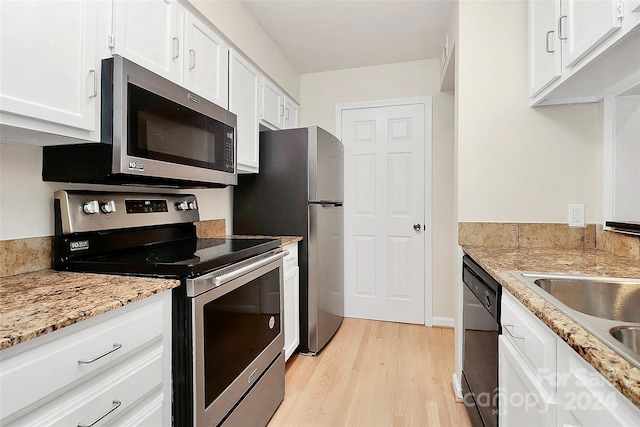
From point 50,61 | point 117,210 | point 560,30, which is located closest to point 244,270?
point 117,210

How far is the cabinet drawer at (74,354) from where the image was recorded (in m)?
0.68

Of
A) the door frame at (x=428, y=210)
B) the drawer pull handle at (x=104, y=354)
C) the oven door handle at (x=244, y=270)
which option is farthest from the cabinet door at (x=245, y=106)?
the door frame at (x=428, y=210)

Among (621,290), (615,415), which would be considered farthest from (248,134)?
(615,415)

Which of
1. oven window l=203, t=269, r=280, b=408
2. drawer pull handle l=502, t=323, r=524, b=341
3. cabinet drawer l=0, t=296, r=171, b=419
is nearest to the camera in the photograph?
cabinet drawer l=0, t=296, r=171, b=419

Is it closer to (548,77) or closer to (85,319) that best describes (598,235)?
(548,77)

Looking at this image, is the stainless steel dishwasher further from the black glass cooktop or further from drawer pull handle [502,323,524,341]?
the black glass cooktop

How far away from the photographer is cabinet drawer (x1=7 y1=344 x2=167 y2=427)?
0.75 m

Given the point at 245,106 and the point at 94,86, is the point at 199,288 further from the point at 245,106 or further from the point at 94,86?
the point at 245,106

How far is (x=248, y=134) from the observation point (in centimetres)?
234

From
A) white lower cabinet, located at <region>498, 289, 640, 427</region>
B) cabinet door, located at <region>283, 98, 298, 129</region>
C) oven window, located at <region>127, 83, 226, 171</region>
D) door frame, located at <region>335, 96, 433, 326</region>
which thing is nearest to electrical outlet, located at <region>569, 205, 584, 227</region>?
white lower cabinet, located at <region>498, 289, 640, 427</region>

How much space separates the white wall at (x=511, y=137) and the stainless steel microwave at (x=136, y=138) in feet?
4.67

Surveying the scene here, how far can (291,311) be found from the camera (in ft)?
7.64

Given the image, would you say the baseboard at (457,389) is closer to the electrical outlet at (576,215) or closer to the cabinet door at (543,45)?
the electrical outlet at (576,215)

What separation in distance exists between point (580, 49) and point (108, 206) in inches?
77.1
